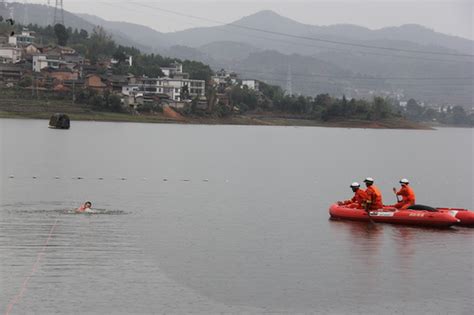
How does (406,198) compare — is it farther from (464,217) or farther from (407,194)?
(464,217)

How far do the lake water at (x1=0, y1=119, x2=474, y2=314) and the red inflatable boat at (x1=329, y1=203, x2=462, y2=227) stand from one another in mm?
587

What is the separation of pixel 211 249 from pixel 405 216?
1293 cm

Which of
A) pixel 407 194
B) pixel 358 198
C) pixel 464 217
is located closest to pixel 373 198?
pixel 358 198

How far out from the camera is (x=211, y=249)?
3709 centimetres

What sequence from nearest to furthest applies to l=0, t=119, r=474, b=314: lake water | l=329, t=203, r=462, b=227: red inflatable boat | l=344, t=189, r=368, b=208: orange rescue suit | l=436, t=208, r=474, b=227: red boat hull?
l=0, t=119, r=474, b=314: lake water
l=329, t=203, r=462, b=227: red inflatable boat
l=344, t=189, r=368, b=208: orange rescue suit
l=436, t=208, r=474, b=227: red boat hull

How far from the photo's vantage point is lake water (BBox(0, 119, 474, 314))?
28.1 metres

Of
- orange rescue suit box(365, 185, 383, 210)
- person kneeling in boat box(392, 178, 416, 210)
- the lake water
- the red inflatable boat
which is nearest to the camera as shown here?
the lake water

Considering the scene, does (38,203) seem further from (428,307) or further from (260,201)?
(428,307)

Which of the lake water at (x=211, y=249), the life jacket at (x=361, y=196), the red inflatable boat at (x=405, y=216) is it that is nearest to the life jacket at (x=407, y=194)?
the red inflatable boat at (x=405, y=216)

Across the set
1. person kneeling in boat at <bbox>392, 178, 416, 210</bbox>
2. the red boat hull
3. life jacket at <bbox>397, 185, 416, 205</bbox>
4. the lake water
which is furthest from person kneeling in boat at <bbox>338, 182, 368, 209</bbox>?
the red boat hull

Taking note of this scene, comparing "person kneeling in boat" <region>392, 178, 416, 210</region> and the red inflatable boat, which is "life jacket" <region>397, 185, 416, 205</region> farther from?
the red inflatable boat

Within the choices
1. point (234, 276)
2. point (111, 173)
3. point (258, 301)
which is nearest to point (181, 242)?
point (234, 276)

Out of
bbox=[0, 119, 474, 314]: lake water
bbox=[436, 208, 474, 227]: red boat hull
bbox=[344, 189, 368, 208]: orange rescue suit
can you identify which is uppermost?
bbox=[344, 189, 368, 208]: orange rescue suit

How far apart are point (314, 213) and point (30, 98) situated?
145354 millimetres
